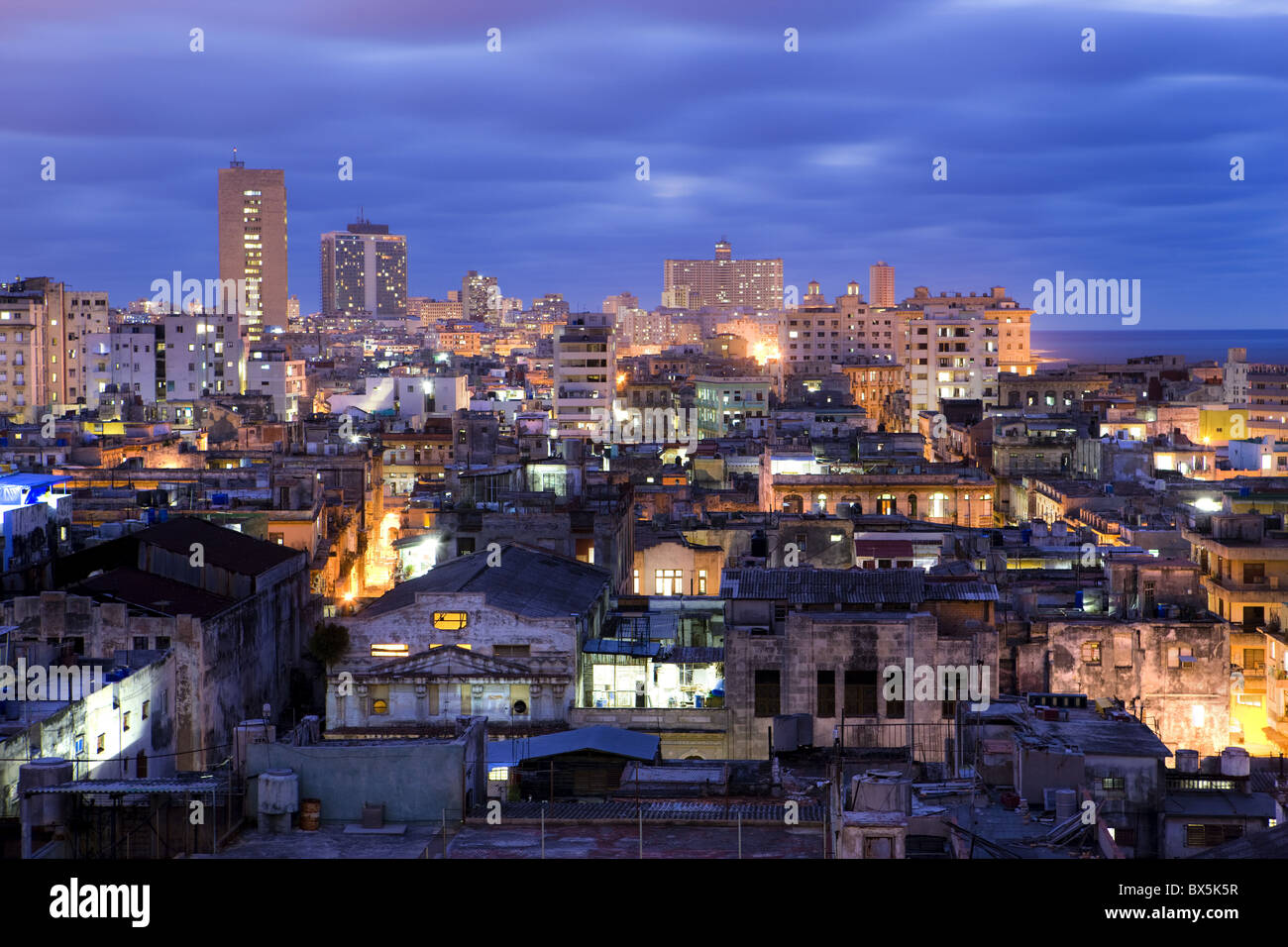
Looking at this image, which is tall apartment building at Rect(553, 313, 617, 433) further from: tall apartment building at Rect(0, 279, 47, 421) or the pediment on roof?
the pediment on roof

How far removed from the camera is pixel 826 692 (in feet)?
99.5

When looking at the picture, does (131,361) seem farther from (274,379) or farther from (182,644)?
(182,644)

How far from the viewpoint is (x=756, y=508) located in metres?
65.2

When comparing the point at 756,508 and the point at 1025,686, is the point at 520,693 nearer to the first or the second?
the point at 1025,686

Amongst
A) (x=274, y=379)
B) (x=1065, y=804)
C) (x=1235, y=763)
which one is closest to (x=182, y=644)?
(x=1065, y=804)

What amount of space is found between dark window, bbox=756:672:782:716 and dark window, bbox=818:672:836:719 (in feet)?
2.72

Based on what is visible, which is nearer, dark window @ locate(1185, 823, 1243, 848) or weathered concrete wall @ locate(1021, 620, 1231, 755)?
dark window @ locate(1185, 823, 1243, 848)

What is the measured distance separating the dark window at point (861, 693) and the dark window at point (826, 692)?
0.26 meters

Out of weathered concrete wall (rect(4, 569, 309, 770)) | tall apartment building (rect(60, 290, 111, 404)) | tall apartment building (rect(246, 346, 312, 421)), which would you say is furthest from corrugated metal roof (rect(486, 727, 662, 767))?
tall apartment building (rect(60, 290, 111, 404))

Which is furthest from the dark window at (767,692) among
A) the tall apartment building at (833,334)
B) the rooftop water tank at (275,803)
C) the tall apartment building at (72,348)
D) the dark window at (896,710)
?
the tall apartment building at (833,334)

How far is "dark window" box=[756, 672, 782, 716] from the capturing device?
30.6 metres
